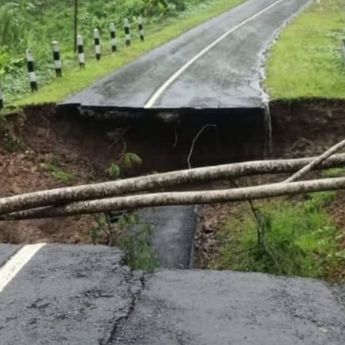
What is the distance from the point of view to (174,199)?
4203mm

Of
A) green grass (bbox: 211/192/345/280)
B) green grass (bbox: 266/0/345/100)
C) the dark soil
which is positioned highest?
green grass (bbox: 266/0/345/100)

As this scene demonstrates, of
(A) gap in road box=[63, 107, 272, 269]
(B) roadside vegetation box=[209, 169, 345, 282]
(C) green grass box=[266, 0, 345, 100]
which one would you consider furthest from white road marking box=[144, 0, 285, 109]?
(B) roadside vegetation box=[209, 169, 345, 282]

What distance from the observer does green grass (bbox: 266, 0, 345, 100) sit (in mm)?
12664

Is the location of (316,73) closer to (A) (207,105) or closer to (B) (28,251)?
(A) (207,105)

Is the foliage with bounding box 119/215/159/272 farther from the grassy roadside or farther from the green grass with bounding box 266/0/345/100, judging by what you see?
the green grass with bounding box 266/0/345/100

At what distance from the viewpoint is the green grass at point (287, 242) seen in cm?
747

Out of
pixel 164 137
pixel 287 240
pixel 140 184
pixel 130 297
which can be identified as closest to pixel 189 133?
pixel 164 137

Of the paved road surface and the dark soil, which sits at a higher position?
the paved road surface

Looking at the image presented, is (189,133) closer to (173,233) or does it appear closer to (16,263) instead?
(173,233)

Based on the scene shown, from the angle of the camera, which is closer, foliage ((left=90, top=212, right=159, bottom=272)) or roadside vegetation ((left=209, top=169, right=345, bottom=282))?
foliage ((left=90, top=212, right=159, bottom=272))

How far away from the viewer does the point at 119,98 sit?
12547 mm

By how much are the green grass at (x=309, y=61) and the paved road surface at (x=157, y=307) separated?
7.57m

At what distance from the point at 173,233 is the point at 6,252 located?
4161 millimetres

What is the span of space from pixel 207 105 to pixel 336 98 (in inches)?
93.5
